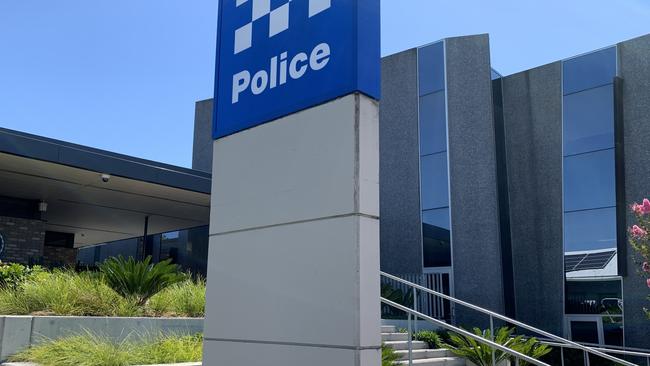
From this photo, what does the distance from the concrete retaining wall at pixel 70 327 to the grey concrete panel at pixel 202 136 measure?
20935mm

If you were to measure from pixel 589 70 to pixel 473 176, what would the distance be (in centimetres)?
504

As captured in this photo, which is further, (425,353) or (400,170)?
(400,170)

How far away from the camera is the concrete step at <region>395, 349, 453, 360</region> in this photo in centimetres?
873

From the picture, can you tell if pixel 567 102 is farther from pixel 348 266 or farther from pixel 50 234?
pixel 50 234

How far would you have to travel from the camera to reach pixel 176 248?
2688cm

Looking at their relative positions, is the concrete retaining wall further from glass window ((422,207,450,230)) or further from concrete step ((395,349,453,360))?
glass window ((422,207,450,230))

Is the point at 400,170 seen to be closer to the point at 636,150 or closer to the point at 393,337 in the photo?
the point at 636,150

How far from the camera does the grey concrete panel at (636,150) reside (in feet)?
54.9

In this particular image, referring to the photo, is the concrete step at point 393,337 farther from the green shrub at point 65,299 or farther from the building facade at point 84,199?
the building facade at point 84,199

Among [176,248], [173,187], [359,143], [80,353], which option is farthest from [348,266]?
[176,248]

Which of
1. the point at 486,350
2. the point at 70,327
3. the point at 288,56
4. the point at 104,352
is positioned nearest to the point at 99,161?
the point at 70,327

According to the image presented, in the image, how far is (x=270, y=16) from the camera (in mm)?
4582

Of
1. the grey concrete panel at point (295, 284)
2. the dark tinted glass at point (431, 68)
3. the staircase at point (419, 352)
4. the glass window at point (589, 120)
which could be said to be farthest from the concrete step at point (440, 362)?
the dark tinted glass at point (431, 68)

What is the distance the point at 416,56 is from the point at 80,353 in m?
18.3
